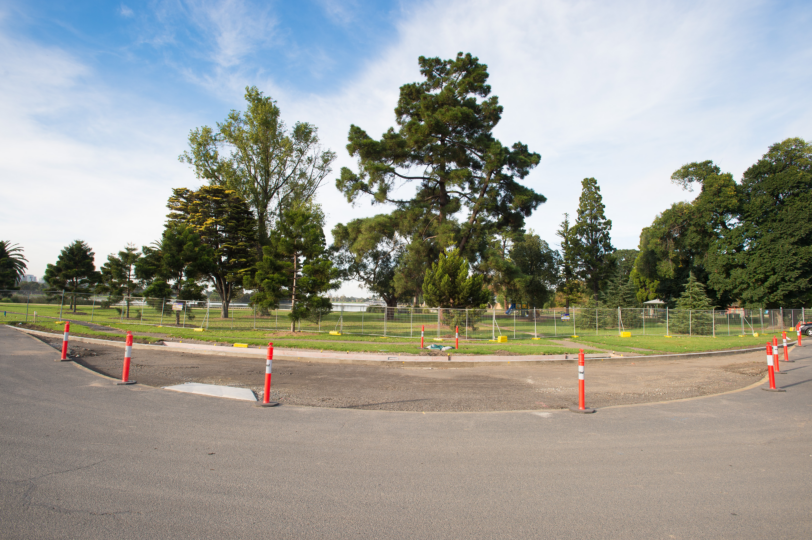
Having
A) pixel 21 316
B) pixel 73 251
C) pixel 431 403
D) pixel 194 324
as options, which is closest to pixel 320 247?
pixel 194 324

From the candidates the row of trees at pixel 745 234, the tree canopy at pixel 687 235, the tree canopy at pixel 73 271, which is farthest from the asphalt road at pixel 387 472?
the tree canopy at pixel 687 235

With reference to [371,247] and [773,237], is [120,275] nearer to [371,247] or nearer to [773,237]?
[371,247]

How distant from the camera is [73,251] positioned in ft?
151

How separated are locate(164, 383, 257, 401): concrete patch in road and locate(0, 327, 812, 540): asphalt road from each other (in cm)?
63

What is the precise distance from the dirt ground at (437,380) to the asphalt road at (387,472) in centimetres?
108

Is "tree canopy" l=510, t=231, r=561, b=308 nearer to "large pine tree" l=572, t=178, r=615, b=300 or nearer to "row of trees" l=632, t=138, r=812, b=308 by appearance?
"large pine tree" l=572, t=178, r=615, b=300

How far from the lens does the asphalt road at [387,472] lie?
141 inches

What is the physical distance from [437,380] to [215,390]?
564cm

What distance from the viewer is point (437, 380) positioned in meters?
11.6

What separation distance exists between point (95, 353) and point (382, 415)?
486 inches

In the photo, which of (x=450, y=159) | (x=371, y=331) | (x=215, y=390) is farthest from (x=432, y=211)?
(x=215, y=390)

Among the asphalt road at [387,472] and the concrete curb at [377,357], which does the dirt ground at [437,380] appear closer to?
the concrete curb at [377,357]

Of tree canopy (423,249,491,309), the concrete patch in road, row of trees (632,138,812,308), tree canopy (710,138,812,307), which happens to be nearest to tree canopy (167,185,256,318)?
tree canopy (423,249,491,309)

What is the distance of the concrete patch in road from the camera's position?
28.2ft
